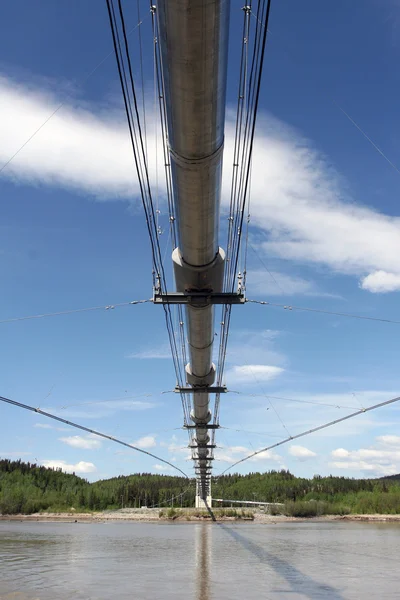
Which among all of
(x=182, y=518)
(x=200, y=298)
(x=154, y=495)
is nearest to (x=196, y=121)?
(x=200, y=298)

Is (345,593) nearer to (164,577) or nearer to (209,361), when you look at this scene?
(164,577)

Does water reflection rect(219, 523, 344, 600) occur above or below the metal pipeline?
below

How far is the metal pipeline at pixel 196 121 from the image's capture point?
29.5 ft

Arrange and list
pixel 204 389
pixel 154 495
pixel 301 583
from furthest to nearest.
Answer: pixel 154 495 → pixel 204 389 → pixel 301 583

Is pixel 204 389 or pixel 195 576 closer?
pixel 195 576

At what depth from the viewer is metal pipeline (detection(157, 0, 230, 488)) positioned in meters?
8.98

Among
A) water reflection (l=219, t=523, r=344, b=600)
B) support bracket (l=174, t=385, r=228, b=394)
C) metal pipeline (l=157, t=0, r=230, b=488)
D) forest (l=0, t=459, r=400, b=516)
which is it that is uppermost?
forest (l=0, t=459, r=400, b=516)

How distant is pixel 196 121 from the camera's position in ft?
35.6

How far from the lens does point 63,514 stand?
146750 millimetres

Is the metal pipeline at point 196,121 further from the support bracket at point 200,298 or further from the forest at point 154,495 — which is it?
the forest at point 154,495

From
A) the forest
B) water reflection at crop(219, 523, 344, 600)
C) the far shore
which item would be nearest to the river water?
water reflection at crop(219, 523, 344, 600)

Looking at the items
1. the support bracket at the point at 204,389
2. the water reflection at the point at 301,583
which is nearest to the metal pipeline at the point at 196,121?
the water reflection at the point at 301,583

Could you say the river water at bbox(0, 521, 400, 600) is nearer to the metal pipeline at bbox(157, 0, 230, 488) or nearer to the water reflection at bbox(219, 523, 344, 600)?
the water reflection at bbox(219, 523, 344, 600)

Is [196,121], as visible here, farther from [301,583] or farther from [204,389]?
[204,389]
